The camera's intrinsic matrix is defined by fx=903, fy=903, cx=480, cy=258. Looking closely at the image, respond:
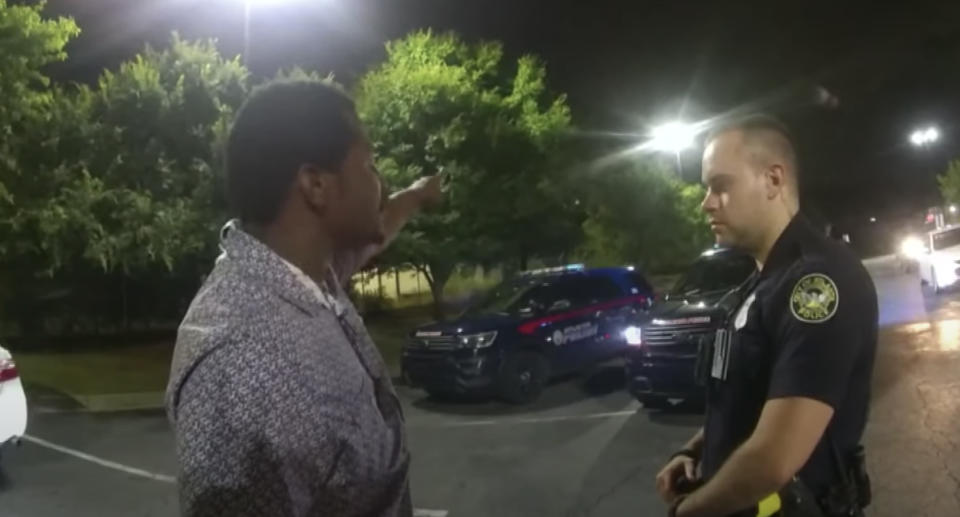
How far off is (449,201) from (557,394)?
7054 mm

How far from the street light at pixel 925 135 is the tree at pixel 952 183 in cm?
321

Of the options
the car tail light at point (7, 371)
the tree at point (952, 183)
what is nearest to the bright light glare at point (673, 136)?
the car tail light at point (7, 371)

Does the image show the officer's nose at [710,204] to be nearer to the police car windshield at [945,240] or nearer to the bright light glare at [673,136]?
the police car windshield at [945,240]

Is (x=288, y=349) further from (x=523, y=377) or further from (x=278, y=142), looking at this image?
(x=523, y=377)

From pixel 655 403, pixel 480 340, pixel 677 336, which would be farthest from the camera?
pixel 480 340

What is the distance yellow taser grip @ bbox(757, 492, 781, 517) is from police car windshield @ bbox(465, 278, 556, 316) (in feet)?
31.4

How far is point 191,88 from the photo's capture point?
1553 centimetres

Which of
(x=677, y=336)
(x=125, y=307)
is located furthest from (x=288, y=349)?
(x=125, y=307)

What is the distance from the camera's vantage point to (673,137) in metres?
26.7

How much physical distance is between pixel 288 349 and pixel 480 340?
9.87 m

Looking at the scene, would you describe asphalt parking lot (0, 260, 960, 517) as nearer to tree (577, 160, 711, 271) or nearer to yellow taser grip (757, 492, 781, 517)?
yellow taser grip (757, 492, 781, 517)

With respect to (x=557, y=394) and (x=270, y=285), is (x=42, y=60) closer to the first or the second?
(x=557, y=394)

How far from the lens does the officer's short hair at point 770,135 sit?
2416mm

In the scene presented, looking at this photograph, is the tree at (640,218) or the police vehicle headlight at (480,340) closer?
the police vehicle headlight at (480,340)
